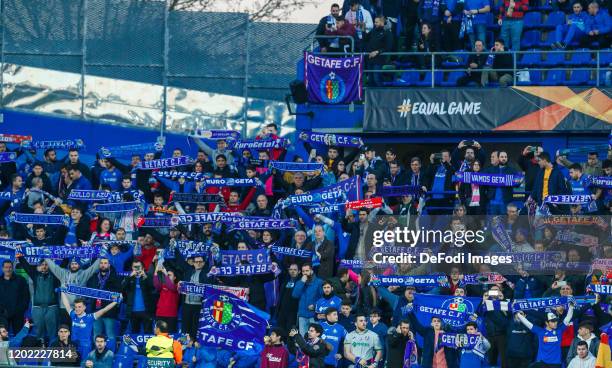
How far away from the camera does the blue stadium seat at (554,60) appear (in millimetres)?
33656

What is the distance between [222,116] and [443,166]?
7.08m

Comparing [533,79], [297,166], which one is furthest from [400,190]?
[533,79]

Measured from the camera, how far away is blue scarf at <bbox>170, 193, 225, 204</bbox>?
30562 mm

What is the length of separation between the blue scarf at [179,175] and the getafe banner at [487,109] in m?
3.87

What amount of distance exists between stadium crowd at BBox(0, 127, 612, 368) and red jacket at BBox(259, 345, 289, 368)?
2cm

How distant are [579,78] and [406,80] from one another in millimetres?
3129

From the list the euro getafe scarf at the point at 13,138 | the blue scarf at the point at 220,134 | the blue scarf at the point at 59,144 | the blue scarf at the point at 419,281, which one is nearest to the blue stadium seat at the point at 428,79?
the blue scarf at the point at 220,134

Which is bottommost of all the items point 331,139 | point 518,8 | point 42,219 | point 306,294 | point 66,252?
point 306,294

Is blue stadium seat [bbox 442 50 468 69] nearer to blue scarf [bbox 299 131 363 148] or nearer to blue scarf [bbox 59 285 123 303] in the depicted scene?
blue scarf [bbox 299 131 363 148]

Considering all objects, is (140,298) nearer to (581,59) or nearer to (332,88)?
(332,88)

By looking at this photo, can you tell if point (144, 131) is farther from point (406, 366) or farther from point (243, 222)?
point (406, 366)

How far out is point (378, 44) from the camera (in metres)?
33.7

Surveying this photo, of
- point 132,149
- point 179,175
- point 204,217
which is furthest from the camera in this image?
point 132,149

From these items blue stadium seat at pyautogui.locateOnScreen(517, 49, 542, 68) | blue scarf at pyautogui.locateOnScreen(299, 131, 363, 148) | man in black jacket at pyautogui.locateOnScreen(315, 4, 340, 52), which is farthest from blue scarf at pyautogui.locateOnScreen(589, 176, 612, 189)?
man in black jacket at pyautogui.locateOnScreen(315, 4, 340, 52)
